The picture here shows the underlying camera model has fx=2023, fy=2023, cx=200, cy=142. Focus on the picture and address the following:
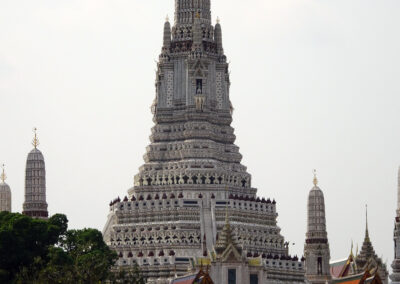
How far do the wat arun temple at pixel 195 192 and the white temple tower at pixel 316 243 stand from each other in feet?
0.30

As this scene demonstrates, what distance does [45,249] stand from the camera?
152 m

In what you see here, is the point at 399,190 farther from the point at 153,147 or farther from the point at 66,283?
the point at 66,283

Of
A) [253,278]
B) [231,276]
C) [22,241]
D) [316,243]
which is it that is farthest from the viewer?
[316,243]

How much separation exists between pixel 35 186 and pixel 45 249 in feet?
88.9

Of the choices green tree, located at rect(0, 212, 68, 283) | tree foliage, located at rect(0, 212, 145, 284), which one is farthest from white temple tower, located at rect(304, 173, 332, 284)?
green tree, located at rect(0, 212, 68, 283)

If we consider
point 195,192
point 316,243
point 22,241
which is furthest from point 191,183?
point 22,241

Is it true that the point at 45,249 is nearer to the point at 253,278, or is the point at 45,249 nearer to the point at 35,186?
the point at 253,278

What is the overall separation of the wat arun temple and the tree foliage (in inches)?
461

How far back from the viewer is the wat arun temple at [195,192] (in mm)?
175125

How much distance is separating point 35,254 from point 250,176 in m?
39.5

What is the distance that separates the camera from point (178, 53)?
190 meters

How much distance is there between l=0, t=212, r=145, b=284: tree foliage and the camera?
455ft

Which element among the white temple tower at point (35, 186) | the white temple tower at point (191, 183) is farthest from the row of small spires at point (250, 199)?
the white temple tower at point (35, 186)

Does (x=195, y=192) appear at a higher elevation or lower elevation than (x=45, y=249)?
higher
